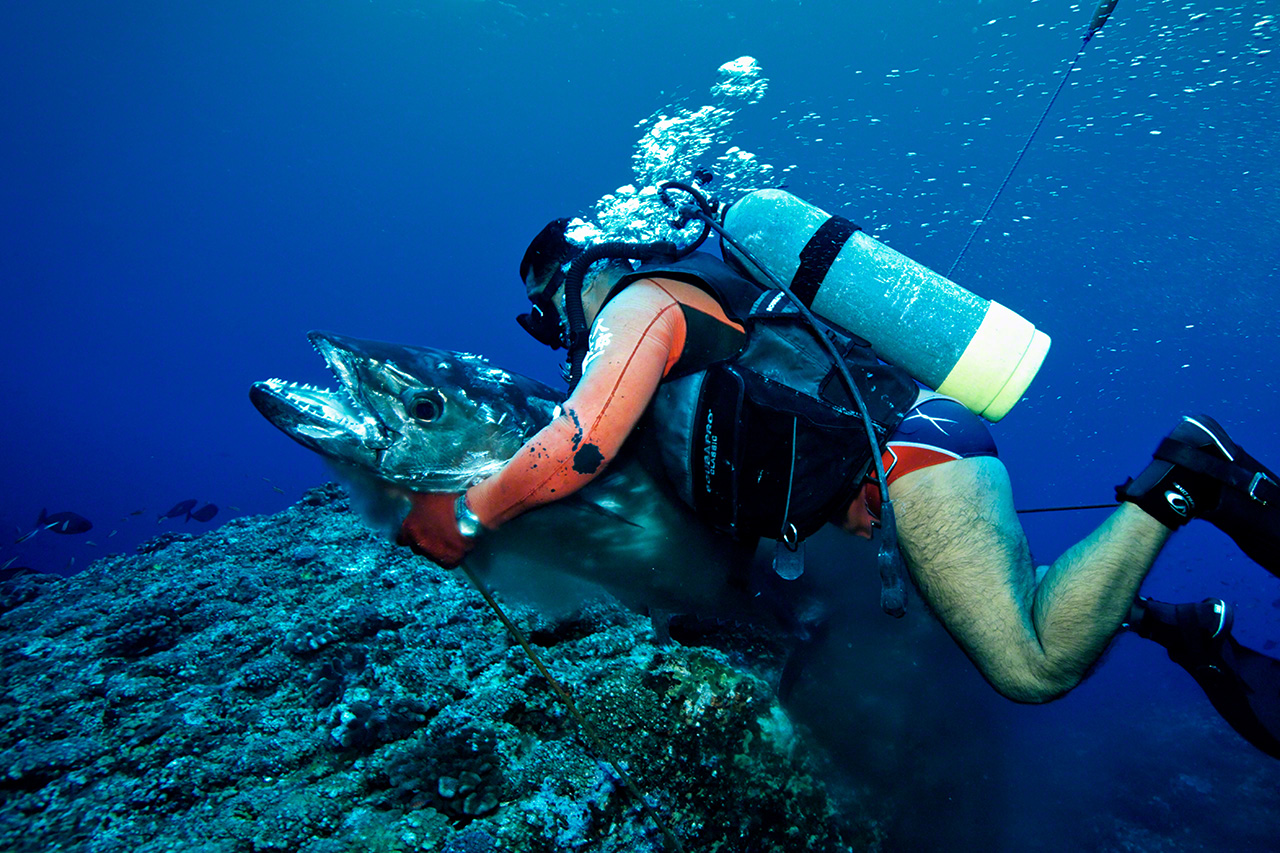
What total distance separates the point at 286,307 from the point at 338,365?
135832 mm

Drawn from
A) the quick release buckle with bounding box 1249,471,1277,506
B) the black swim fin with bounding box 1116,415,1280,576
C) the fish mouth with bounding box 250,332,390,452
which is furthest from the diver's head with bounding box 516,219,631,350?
the quick release buckle with bounding box 1249,471,1277,506

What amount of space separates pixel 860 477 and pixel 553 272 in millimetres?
1992

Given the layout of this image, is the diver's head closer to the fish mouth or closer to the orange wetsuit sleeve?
the orange wetsuit sleeve

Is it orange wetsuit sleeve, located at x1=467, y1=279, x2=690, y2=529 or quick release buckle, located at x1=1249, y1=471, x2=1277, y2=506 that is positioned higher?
orange wetsuit sleeve, located at x1=467, y1=279, x2=690, y2=529

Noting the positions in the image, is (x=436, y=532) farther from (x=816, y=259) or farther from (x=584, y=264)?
(x=816, y=259)

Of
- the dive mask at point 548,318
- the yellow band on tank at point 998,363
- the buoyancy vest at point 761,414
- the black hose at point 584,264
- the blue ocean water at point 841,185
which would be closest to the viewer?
the buoyancy vest at point 761,414

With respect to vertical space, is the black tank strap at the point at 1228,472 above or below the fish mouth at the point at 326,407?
below

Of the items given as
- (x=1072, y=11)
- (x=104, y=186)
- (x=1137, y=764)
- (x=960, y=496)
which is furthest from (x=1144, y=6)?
(x=104, y=186)

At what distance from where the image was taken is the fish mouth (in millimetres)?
1994

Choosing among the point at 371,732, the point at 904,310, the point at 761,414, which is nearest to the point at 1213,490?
the point at 904,310

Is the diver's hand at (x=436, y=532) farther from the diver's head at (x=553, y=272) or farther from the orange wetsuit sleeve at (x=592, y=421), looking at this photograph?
the diver's head at (x=553, y=272)

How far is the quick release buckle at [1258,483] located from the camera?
1834 millimetres

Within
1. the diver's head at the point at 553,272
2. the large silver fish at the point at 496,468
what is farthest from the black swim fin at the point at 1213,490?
the diver's head at the point at 553,272

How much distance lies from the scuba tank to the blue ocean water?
2489 mm
